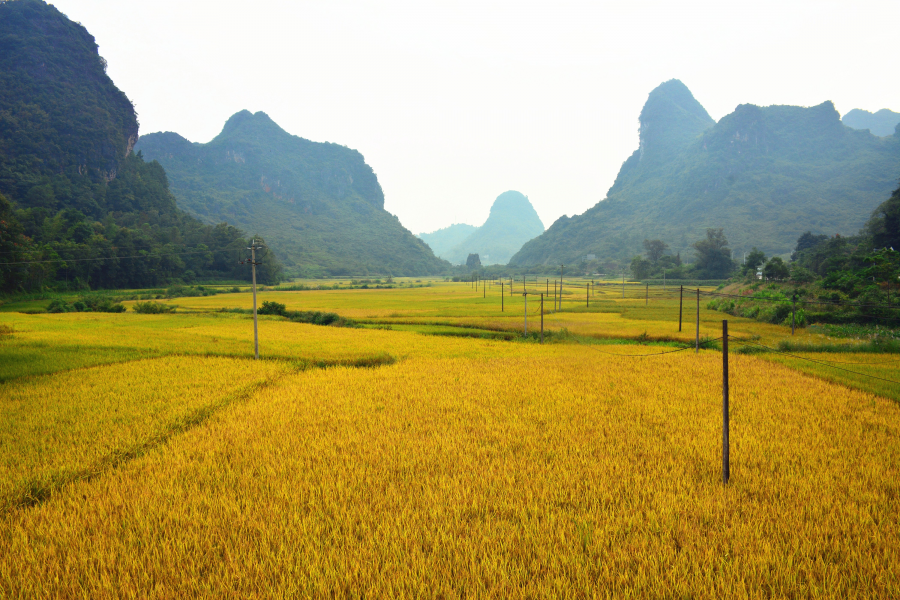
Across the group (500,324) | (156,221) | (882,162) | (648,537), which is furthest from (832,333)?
(882,162)

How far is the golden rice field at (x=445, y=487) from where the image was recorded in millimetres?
4070

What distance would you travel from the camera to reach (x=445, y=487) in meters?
5.88

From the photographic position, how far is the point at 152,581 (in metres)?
4.04

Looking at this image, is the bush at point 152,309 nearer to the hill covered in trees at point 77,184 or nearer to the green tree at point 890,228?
the hill covered in trees at point 77,184

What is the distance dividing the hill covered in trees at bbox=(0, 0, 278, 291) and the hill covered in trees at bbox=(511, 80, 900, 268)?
363 ft

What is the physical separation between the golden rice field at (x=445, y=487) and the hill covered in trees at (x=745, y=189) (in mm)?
111254

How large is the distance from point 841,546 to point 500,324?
25.4 metres

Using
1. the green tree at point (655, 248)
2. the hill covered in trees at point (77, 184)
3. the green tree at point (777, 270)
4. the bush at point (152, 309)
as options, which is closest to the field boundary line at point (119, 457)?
the bush at point (152, 309)

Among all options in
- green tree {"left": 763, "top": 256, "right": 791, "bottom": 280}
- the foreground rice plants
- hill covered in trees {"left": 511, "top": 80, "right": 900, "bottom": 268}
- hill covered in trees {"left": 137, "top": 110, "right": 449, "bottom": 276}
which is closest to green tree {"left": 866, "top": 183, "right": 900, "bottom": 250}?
green tree {"left": 763, "top": 256, "right": 791, "bottom": 280}

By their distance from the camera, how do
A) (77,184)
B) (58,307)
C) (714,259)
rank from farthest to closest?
(77,184) < (714,259) < (58,307)

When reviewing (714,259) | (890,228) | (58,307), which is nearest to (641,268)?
(714,259)

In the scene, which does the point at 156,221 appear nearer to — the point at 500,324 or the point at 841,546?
the point at 500,324

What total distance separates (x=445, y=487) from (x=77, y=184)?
11929 centimetres

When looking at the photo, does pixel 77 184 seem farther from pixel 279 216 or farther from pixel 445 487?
pixel 445 487
